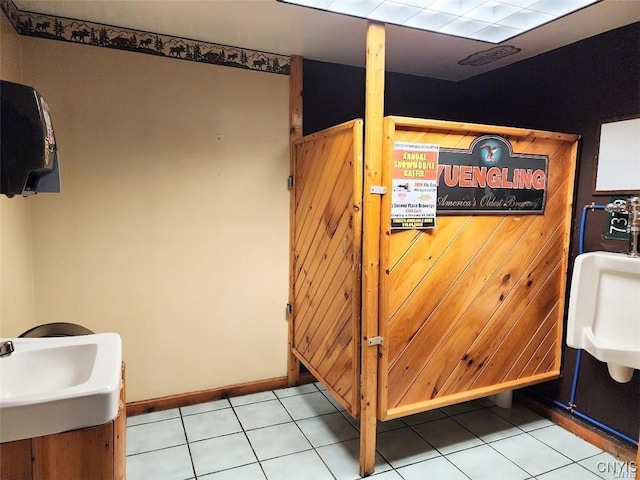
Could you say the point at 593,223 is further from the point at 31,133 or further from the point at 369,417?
the point at 31,133

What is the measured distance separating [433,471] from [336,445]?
56 centimetres

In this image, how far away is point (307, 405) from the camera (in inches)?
114

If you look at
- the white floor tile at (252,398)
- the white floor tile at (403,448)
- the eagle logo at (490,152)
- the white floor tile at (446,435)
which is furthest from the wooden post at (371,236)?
the white floor tile at (252,398)

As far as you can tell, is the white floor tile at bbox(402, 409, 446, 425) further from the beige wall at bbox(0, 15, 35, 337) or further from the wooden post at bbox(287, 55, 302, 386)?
the beige wall at bbox(0, 15, 35, 337)

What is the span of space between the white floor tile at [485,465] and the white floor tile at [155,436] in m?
1.61

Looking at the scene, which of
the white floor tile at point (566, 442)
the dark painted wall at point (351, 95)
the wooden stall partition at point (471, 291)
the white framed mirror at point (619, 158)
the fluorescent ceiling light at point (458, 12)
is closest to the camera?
→ the fluorescent ceiling light at point (458, 12)

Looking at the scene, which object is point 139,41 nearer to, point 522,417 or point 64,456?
point 64,456

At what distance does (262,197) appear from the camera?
2941mm

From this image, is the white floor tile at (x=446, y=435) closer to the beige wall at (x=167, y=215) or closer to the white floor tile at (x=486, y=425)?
the white floor tile at (x=486, y=425)

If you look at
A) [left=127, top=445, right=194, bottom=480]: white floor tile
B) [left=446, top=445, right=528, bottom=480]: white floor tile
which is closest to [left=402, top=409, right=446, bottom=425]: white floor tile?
[left=446, top=445, right=528, bottom=480]: white floor tile

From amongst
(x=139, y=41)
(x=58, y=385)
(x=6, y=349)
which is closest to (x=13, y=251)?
(x=6, y=349)

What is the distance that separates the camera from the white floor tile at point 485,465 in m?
2.15

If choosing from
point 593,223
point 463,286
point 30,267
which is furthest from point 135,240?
point 593,223

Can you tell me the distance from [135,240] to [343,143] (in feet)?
4.88
